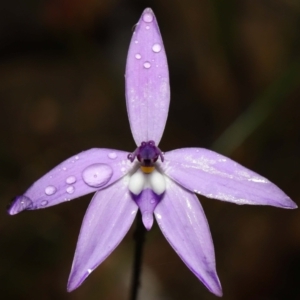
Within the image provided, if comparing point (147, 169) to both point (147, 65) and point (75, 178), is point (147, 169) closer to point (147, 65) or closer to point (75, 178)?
point (75, 178)

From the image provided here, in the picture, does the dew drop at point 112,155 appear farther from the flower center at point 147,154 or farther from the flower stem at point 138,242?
the flower stem at point 138,242

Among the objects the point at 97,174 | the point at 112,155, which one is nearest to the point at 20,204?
the point at 97,174

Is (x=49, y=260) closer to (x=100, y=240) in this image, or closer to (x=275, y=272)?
(x=275, y=272)

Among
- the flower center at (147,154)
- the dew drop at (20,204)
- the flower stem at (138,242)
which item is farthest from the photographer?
the flower stem at (138,242)

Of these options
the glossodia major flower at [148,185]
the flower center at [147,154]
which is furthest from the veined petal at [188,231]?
the flower center at [147,154]

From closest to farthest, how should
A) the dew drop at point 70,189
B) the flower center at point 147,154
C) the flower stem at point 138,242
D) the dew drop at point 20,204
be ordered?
the dew drop at point 20,204 → the dew drop at point 70,189 → the flower center at point 147,154 → the flower stem at point 138,242

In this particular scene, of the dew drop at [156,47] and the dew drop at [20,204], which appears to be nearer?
the dew drop at [20,204]

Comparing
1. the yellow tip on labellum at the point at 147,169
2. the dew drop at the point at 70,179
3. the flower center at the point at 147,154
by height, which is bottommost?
the dew drop at the point at 70,179

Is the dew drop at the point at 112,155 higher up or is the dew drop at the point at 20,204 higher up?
the dew drop at the point at 112,155
